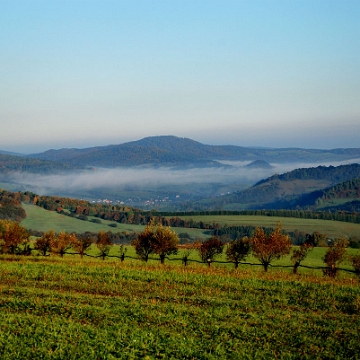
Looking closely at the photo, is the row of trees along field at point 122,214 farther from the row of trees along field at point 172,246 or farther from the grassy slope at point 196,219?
the row of trees along field at point 172,246

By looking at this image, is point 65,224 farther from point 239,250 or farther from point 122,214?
point 239,250

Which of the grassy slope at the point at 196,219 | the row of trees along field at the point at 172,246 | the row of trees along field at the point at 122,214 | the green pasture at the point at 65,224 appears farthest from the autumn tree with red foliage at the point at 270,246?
the row of trees along field at the point at 122,214

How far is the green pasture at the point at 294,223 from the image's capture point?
148 metres

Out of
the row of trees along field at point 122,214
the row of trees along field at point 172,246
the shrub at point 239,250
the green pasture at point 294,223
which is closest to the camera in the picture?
the row of trees along field at point 172,246

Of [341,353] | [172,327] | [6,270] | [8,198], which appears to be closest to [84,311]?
[172,327]

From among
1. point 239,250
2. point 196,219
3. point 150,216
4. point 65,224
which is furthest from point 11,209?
point 239,250

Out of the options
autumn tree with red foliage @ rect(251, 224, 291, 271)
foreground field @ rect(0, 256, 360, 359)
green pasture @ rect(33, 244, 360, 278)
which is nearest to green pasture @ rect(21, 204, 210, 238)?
green pasture @ rect(33, 244, 360, 278)

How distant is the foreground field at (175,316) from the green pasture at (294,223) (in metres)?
118

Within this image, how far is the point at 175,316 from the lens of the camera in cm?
1900

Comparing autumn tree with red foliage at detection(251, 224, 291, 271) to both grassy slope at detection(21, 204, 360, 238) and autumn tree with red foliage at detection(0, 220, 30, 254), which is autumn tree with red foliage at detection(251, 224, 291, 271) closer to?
autumn tree with red foliage at detection(0, 220, 30, 254)

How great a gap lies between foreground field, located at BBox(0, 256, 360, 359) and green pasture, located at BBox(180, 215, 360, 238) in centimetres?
11787

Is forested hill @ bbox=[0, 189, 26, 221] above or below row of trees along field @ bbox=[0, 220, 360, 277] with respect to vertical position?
below

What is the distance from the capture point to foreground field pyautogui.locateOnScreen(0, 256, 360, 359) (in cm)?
1552

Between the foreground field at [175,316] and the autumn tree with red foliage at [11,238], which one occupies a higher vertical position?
the foreground field at [175,316]
